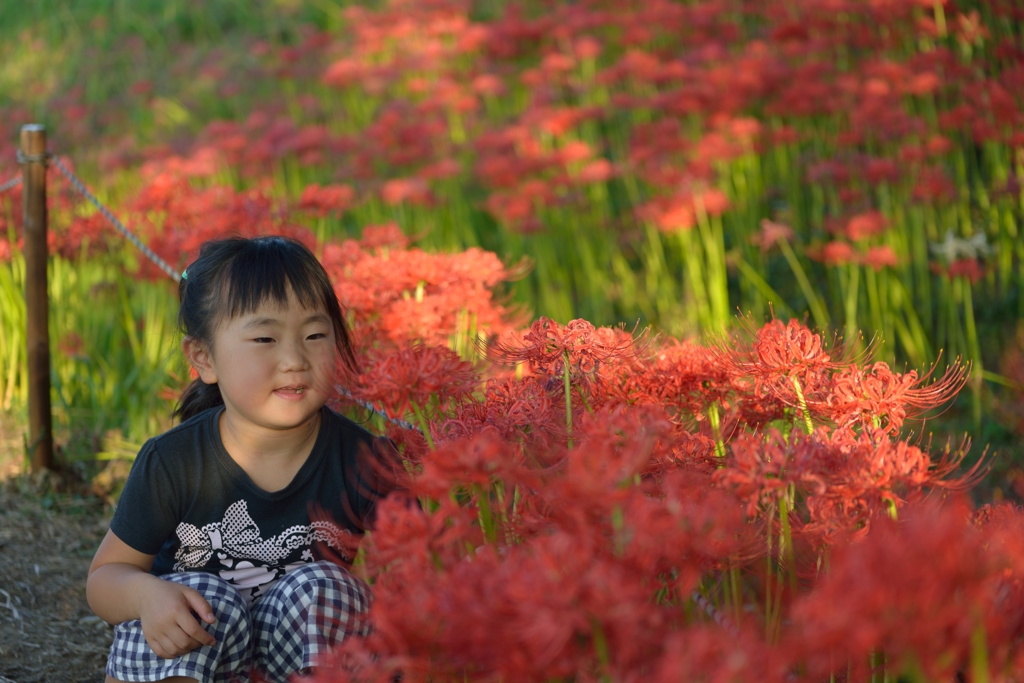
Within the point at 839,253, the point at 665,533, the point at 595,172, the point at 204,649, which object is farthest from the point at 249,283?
the point at 595,172

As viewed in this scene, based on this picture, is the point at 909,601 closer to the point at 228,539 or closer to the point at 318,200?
the point at 228,539

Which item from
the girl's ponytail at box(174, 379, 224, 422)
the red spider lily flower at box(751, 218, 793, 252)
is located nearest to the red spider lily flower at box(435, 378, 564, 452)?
the girl's ponytail at box(174, 379, 224, 422)

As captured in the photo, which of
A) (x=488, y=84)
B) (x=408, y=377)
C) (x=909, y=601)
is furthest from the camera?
(x=488, y=84)

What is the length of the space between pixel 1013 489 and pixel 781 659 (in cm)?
272

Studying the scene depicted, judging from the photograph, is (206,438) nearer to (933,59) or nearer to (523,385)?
(523,385)

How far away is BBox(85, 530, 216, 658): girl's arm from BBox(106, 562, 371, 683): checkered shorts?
0.06m

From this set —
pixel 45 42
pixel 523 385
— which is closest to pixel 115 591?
pixel 523 385

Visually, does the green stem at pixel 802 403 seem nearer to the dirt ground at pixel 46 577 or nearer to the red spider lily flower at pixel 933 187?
the dirt ground at pixel 46 577

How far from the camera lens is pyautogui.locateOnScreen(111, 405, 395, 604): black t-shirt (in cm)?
182

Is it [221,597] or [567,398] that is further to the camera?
[221,597]

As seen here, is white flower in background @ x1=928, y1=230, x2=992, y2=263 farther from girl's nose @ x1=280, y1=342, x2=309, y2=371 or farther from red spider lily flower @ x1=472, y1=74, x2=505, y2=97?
girl's nose @ x1=280, y1=342, x2=309, y2=371

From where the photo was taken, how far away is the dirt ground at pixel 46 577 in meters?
2.17

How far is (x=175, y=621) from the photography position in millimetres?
1540

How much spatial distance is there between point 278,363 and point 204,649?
494mm
